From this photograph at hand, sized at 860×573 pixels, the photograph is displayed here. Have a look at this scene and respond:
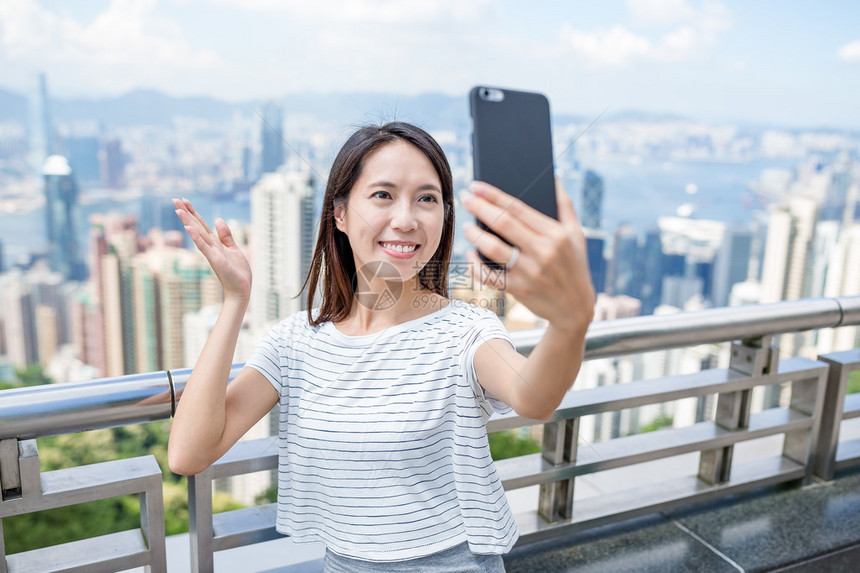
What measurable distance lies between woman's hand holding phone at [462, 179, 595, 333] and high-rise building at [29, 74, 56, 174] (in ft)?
99.9

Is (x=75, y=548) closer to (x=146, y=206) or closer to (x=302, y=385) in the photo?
(x=302, y=385)

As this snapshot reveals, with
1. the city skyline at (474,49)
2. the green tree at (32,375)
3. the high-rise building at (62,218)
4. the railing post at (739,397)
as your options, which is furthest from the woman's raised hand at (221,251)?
the city skyline at (474,49)

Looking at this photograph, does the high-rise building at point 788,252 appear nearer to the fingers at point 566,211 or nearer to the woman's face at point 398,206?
the woman's face at point 398,206

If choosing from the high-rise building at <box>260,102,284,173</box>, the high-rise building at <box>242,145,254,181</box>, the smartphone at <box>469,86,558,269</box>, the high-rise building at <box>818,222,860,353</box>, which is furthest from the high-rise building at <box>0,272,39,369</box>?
the smartphone at <box>469,86,558,269</box>

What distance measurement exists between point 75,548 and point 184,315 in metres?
21.9

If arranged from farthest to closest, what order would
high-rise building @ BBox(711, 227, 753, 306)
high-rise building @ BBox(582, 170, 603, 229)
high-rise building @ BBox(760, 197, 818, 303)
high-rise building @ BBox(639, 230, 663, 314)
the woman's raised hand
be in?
1. high-rise building @ BBox(711, 227, 753, 306)
2. high-rise building @ BBox(639, 230, 663, 314)
3. high-rise building @ BBox(760, 197, 818, 303)
4. high-rise building @ BBox(582, 170, 603, 229)
5. the woman's raised hand

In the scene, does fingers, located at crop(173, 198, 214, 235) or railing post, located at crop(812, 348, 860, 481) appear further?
railing post, located at crop(812, 348, 860, 481)

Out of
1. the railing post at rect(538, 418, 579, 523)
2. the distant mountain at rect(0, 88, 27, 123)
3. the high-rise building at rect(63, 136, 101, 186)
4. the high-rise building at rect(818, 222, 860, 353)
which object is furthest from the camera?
the distant mountain at rect(0, 88, 27, 123)

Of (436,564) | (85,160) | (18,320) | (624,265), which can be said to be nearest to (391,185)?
(436,564)

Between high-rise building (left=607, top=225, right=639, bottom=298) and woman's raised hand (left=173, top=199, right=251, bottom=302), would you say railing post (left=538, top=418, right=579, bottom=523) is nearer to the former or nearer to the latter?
woman's raised hand (left=173, top=199, right=251, bottom=302)

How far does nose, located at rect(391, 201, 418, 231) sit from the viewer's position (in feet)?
3.28

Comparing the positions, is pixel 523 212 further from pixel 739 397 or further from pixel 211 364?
pixel 739 397

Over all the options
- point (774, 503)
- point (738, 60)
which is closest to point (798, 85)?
A: point (738, 60)

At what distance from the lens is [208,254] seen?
970mm
